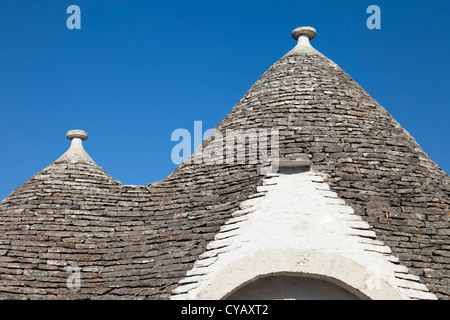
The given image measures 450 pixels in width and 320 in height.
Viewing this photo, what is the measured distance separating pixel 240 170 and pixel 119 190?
2320 mm

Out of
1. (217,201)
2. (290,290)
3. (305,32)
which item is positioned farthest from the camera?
(305,32)

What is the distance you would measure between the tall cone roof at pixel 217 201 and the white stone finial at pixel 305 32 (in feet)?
3.97

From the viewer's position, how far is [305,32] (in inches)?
457

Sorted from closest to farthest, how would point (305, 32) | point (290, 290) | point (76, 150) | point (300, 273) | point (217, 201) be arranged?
point (300, 273), point (290, 290), point (217, 201), point (76, 150), point (305, 32)

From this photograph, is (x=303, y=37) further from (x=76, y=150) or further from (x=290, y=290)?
(x=290, y=290)

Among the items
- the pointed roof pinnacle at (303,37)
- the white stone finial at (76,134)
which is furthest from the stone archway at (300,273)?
the pointed roof pinnacle at (303,37)

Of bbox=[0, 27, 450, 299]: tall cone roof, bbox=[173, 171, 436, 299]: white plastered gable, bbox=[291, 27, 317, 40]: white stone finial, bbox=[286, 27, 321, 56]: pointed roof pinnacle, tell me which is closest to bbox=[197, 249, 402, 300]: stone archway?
bbox=[173, 171, 436, 299]: white plastered gable

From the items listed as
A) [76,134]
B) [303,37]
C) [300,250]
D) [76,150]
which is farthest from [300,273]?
[303,37]

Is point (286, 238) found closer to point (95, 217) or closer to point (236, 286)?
point (236, 286)

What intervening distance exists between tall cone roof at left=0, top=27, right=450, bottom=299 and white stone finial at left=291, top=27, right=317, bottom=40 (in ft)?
3.97

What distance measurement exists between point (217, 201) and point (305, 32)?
472 cm

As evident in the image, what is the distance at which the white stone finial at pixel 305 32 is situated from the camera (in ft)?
38.1

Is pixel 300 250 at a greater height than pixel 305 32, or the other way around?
pixel 305 32

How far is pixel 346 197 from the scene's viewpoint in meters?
7.82
